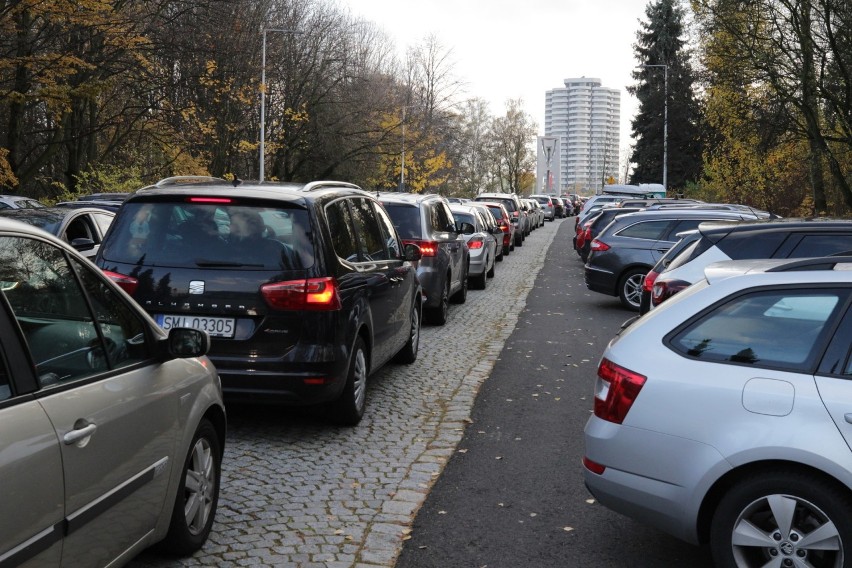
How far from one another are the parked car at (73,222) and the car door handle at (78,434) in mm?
9398

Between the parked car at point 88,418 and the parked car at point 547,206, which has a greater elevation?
the parked car at point 88,418

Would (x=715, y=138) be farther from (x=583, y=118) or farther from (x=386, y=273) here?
(x=583, y=118)

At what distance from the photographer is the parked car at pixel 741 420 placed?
12.6 ft

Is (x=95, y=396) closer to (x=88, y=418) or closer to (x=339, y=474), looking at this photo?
(x=88, y=418)

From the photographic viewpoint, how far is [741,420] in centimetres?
396

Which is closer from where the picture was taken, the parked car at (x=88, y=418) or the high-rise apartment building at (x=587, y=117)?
the parked car at (x=88, y=418)

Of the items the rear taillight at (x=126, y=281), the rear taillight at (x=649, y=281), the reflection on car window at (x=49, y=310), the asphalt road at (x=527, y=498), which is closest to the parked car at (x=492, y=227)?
the rear taillight at (x=649, y=281)

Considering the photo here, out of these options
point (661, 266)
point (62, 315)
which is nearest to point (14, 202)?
point (661, 266)

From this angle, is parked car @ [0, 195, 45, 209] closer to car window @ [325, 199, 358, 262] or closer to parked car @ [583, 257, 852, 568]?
car window @ [325, 199, 358, 262]

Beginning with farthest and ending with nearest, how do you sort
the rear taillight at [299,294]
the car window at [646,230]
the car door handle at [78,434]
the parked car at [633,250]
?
the car window at [646,230], the parked car at [633,250], the rear taillight at [299,294], the car door handle at [78,434]

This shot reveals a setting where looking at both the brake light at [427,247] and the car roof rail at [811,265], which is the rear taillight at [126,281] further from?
the brake light at [427,247]

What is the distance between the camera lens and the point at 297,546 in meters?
4.87

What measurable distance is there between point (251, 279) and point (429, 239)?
6631mm

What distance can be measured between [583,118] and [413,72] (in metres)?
126
